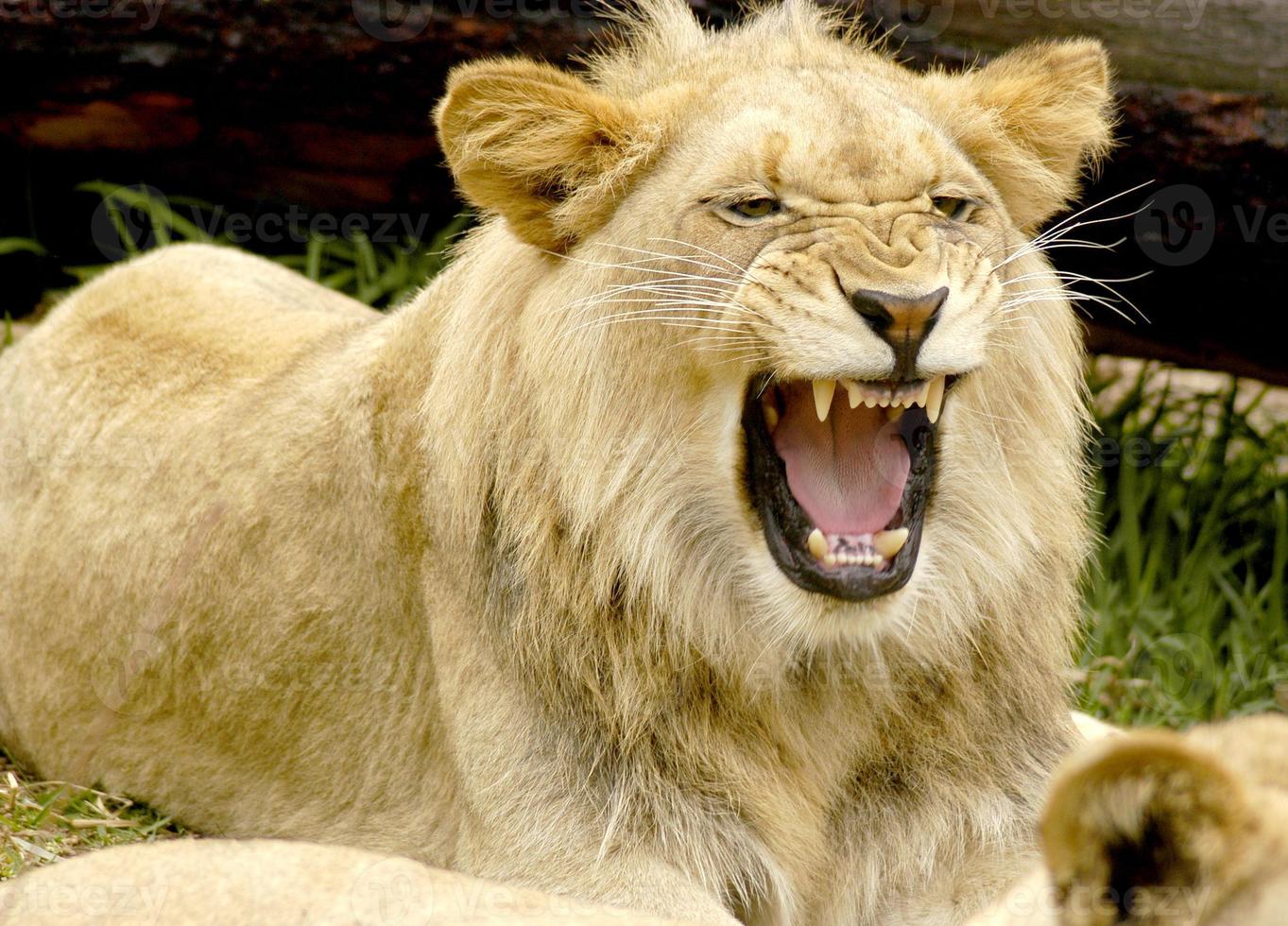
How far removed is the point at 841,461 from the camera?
148 inches

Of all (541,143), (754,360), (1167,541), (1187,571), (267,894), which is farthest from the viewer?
(1167,541)

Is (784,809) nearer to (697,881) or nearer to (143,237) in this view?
(697,881)

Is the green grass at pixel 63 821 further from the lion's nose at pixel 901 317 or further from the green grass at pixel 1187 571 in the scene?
the green grass at pixel 1187 571

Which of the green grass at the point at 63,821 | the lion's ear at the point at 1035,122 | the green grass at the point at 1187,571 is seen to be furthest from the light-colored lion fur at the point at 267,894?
the green grass at the point at 1187,571

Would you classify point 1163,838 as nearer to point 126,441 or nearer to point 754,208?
point 754,208

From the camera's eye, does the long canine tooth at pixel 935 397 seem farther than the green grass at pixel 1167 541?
No

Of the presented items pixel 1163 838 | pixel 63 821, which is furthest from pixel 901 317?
pixel 63 821

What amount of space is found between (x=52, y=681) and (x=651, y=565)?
205 cm

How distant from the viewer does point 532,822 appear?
367cm

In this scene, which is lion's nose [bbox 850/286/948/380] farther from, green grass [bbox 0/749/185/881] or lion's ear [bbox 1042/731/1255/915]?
green grass [bbox 0/749/185/881]

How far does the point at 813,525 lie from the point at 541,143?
0.96m

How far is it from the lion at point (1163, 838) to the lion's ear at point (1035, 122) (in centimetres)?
236

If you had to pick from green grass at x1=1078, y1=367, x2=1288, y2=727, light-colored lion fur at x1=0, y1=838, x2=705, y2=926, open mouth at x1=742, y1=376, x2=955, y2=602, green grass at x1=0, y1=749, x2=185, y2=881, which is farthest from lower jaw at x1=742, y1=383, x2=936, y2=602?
green grass at x1=1078, y1=367, x2=1288, y2=727

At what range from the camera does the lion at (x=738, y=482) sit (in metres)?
3.58
